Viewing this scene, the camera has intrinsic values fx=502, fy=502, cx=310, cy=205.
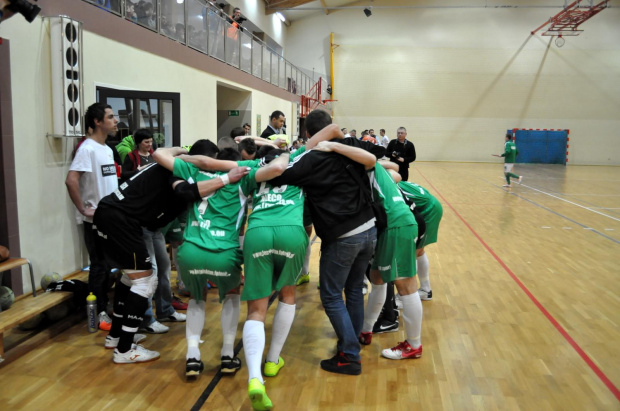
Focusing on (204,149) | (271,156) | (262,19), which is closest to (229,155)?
(204,149)

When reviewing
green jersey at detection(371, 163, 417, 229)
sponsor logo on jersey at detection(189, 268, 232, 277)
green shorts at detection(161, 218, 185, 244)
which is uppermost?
green jersey at detection(371, 163, 417, 229)

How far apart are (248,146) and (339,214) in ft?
6.26

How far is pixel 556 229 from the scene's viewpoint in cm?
915

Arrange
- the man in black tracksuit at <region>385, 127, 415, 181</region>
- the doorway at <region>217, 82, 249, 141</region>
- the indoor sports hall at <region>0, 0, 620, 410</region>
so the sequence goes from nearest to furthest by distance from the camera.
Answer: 1. the indoor sports hall at <region>0, 0, 620, 410</region>
2. the man in black tracksuit at <region>385, 127, 415, 181</region>
3. the doorway at <region>217, 82, 249, 141</region>

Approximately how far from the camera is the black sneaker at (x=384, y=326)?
4215 millimetres

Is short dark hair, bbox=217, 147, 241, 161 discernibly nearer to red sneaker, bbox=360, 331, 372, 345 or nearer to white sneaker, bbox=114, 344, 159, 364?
white sneaker, bbox=114, 344, 159, 364

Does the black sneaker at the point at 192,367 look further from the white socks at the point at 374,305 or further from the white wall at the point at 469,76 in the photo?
the white wall at the point at 469,76

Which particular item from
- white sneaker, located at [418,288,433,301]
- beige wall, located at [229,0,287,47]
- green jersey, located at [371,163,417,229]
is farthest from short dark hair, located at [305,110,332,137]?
beige wall, located at [229,0,287,47]

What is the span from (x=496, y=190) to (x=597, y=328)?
1158 centimetres

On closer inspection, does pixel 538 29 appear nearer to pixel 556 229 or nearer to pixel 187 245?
pixel 556 229

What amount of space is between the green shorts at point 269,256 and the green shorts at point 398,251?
2.40 feet

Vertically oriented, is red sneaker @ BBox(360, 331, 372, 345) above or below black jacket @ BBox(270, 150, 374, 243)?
below

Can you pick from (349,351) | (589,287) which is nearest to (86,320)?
(349,351)

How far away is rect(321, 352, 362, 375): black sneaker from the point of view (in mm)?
3426
